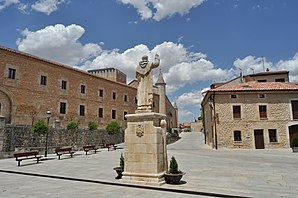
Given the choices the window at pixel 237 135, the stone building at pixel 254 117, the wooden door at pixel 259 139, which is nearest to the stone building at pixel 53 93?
the stone building at pixel 254 117

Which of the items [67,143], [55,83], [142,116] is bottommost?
[67,143]

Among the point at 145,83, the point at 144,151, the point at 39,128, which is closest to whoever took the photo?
the point at 144,151

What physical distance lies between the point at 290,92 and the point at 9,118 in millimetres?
28958

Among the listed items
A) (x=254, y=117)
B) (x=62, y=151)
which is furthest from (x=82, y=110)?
(x=254, y=117)

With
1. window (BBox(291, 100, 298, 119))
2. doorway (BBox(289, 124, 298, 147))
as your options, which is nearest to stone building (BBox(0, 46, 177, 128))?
doorway (BBox(289, 124, 298, 147))

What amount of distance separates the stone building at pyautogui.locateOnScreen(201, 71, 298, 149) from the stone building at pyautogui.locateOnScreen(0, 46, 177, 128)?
1794 centimetres

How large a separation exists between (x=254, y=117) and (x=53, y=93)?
2327 centimetres

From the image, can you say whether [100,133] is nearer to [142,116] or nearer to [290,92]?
[290,92]

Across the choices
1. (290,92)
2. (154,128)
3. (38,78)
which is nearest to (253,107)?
(290,92)

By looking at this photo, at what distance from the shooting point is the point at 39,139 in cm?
2369

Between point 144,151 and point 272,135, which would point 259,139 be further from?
point 144,151

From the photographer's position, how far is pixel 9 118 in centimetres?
2395

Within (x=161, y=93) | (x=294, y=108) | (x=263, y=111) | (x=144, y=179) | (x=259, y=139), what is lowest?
(x=144, y=179)

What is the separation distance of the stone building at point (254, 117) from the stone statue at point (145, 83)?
668 inches
